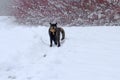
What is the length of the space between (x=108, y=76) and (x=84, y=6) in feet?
28.4

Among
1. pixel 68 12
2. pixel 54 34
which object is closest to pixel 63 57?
pixel 54 34

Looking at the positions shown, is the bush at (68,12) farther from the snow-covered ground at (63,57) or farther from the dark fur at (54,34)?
the dark fur at (54,34)

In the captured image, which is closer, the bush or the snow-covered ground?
the snow-covered ground

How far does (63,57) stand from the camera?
587 centimetres

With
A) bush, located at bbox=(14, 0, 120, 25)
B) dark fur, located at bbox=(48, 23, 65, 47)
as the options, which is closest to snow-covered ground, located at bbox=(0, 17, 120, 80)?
dark fur, located at bbox=(48, 23, 65, 47)

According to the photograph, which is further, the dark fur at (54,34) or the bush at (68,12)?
the bush at (68,12)

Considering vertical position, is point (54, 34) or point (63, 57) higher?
point (54, 34)

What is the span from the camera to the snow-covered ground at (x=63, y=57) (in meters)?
5.11

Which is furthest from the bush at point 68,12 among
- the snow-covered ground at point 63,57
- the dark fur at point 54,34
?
the dark fur at point 54,34

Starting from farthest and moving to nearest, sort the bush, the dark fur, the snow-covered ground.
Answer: the bush < the dark fur < the snow-covered ground

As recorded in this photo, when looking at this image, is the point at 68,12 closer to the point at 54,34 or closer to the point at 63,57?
the point at 54,34

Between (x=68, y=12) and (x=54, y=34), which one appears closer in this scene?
(x=54, y=34)

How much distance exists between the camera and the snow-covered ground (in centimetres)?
511

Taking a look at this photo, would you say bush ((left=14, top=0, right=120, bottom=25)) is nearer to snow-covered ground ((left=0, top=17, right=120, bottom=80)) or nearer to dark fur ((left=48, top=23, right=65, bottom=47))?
snow-covered ground ((left=0, top=17, right=120, bottom=80))
